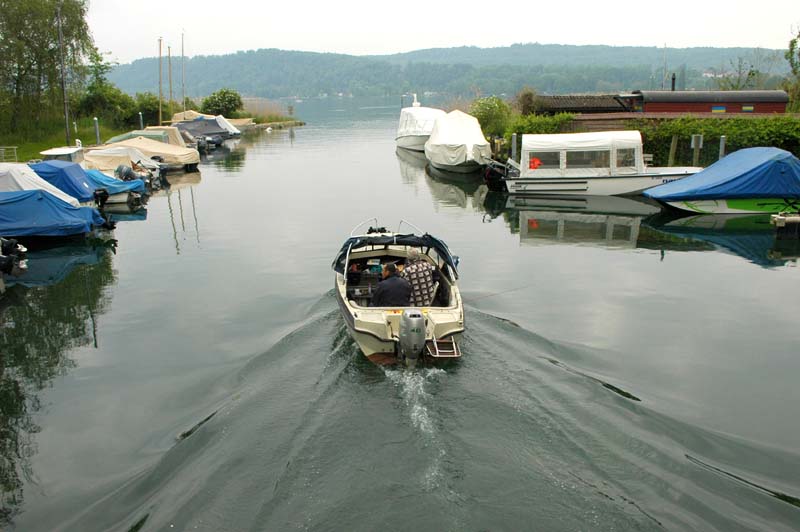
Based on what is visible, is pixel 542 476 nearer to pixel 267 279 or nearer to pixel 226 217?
pixel 267 279

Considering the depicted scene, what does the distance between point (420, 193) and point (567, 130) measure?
9458mm

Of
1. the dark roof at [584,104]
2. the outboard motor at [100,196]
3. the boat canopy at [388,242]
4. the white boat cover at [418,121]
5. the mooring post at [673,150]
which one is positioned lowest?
the outboard motor at [100,196]

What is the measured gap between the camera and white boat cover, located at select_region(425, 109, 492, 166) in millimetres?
43656

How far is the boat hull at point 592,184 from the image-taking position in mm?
33219

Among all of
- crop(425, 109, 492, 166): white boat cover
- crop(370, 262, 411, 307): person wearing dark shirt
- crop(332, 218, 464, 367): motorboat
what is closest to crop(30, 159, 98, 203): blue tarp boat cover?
crop(332, 218, 464, 367): motorboat

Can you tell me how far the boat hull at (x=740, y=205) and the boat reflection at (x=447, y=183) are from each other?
9859mm

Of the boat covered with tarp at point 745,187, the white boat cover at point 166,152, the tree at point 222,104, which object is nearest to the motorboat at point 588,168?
the boat covered with tarp at point 745,187

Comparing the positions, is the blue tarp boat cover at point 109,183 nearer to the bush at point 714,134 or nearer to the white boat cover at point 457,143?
the white boat cover at point 457,143

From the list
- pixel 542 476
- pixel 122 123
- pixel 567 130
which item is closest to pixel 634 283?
pixel 542 476

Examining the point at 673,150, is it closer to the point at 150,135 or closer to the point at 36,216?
the point at 36,216

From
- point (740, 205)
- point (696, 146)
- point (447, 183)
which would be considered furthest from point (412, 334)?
point (447, 183)

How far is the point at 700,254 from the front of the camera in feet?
77.3

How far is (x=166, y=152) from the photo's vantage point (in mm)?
48375

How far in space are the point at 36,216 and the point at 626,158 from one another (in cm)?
2572
